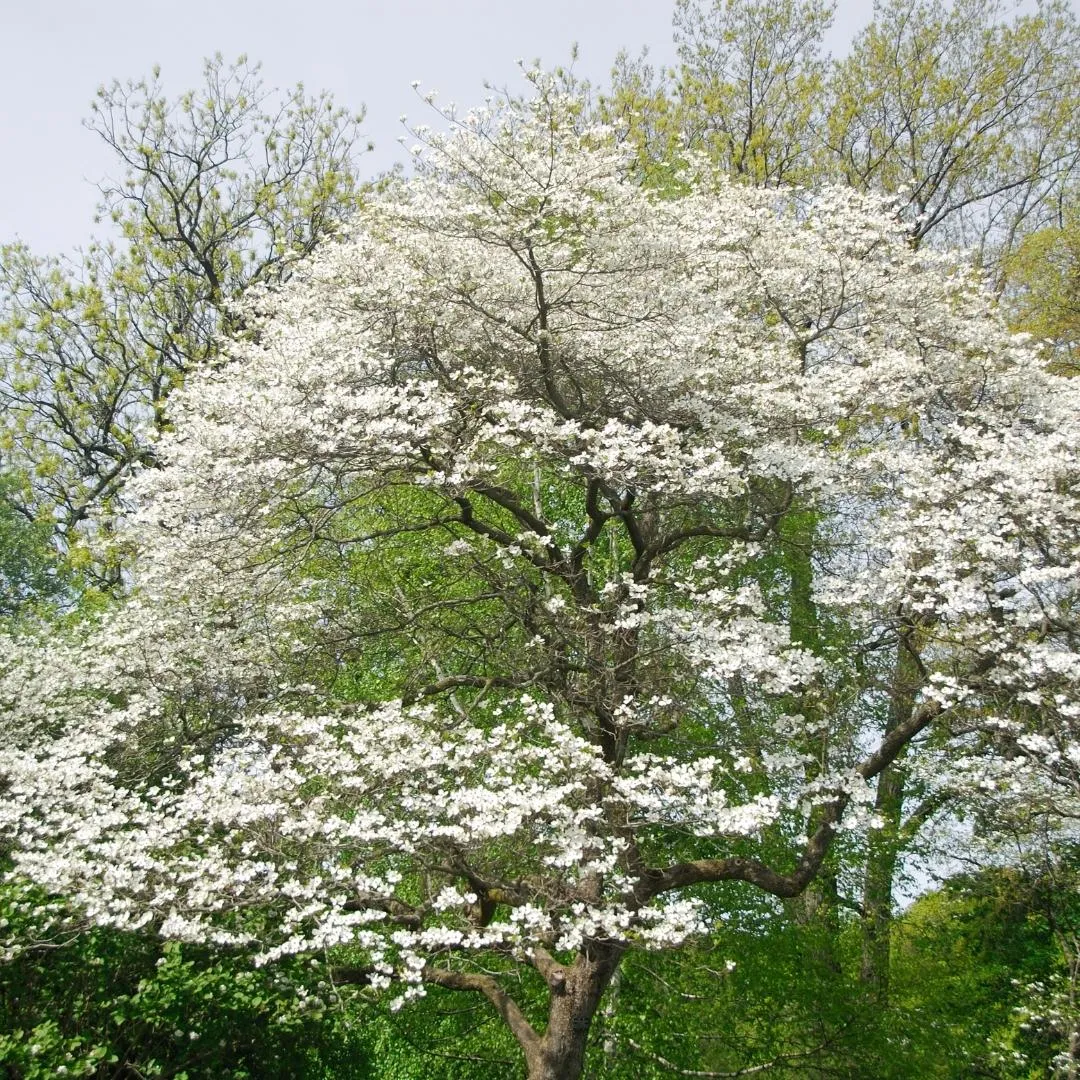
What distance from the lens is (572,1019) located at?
848 centimetres

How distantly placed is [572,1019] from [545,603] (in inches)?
147

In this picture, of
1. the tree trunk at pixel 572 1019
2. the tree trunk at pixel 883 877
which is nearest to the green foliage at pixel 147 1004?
the tree trunk at pixel 572 1019

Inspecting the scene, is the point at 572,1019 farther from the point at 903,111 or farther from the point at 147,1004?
the point at 903,111

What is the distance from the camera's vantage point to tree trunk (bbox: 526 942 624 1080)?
841 centimetres

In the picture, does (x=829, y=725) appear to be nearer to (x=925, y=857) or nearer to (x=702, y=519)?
(x=702, y=519)

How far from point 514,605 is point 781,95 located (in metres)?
12.9

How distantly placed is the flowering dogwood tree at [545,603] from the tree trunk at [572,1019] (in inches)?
1.2

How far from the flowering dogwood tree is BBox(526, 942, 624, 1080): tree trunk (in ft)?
0.10

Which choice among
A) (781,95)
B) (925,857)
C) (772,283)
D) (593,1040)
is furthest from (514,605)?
(781,95)

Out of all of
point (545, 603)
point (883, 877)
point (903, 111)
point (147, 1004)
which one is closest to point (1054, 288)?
point (903, 111)

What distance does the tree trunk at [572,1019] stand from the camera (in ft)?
27.6

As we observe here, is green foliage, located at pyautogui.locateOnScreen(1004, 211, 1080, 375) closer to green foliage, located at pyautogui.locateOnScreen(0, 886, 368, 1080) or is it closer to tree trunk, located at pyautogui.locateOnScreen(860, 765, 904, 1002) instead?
tree trunk, located at pyautogui.locateOnScreen(860, 765, 904, 1002)

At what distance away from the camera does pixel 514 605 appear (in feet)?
31.7

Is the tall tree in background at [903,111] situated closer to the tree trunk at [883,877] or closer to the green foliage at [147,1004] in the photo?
the tree trunk at [883,877]
